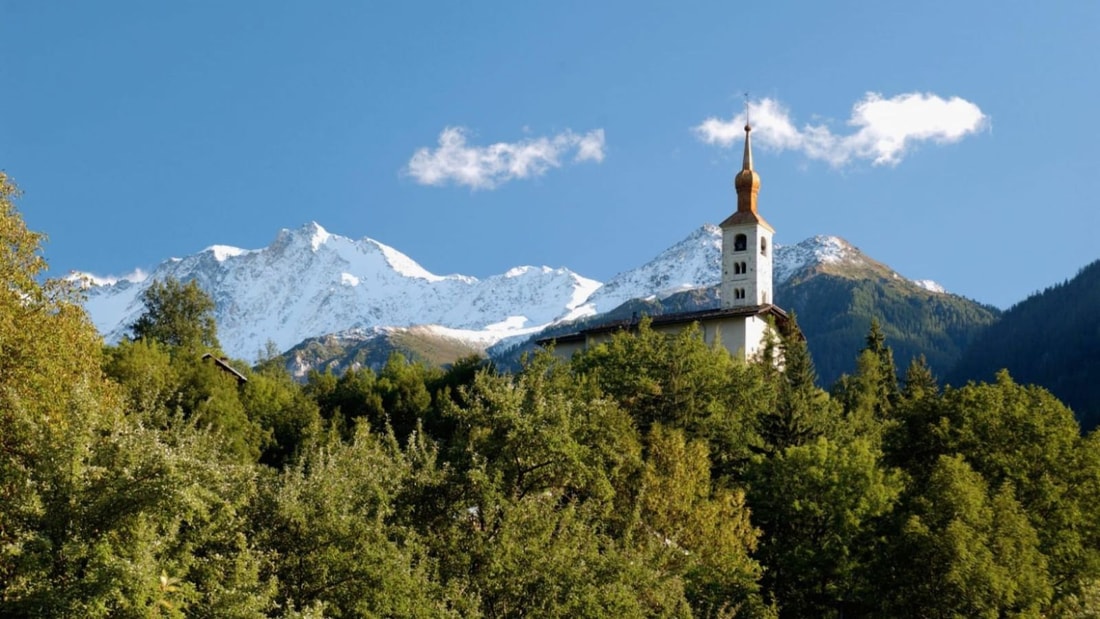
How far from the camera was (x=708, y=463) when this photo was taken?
49.5m

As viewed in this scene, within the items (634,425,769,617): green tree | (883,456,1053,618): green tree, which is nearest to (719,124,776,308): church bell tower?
(634,425,769,617): green tree

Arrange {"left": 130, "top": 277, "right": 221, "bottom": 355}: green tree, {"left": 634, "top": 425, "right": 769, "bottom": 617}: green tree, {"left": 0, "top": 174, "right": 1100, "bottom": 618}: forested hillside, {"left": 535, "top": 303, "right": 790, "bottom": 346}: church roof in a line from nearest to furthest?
{"left": 0, "top": 174, "right": 1100, "bottom": 618}: forested hillside < {"left": 634, "top": 425, "right": 769, "bottom": 617}: green tree < {"left": 535, "top": 303, "right": 790, "bottom": 346}: church roof < {"left": 130, "top": 277, "right": 221, "bottom": 355}: green tree

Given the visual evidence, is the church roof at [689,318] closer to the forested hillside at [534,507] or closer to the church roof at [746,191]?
the church roof at [746,191]

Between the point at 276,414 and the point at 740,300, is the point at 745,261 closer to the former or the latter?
the point at 740,300

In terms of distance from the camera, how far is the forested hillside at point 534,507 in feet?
71.1

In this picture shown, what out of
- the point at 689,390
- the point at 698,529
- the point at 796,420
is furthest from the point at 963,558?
the point at 689,390

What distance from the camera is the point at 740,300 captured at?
341ft

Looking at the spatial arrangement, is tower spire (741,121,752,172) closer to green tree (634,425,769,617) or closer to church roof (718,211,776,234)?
church roof (718,211,776,234)

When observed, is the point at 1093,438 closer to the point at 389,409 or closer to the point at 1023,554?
the point at 1023,554

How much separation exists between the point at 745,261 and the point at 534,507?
3073 inches

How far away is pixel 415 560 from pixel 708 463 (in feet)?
78.1

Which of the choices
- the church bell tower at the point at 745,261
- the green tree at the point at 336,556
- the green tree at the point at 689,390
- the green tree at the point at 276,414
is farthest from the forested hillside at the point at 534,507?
the church bell tower at the point at 745,261

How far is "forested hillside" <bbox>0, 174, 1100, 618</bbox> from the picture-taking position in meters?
21.7

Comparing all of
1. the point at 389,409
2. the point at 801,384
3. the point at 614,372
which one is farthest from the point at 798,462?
the point at 389,409
